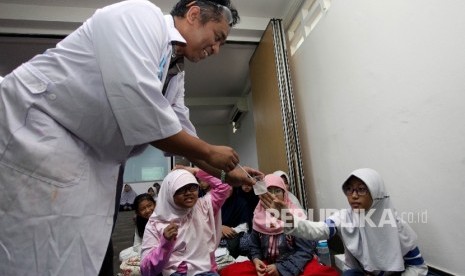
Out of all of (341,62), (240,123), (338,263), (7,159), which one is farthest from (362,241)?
(240,123)

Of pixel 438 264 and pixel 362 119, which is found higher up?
pixel 362 119

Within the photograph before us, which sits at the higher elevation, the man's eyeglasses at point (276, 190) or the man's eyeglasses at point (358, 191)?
the man's eyeglasses at point (276, 190)

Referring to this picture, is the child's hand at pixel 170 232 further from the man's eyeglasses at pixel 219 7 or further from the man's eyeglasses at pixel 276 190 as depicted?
the man's eyeglasses at pixel 219 7

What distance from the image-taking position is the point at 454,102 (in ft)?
3.86

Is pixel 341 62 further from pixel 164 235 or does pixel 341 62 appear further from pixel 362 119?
pixel 164 235

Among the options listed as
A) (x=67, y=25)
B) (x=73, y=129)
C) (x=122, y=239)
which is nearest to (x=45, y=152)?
(x=73, y=129)

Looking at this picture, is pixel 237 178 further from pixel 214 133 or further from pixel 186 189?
pixel 214 133

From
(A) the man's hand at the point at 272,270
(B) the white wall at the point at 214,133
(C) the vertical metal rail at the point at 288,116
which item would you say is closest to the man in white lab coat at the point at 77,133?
(A) the man's hand at the point at 272,270

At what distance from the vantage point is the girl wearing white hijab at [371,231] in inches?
51.6

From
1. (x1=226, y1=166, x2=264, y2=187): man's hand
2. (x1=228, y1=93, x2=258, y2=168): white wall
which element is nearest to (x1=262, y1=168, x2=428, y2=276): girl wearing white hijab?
(x1=226, y1=166, x2=264, y2=187): man's hand

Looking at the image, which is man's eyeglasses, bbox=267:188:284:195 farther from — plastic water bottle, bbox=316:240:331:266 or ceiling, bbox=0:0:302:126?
ceiling, bbox=0:0:302:126

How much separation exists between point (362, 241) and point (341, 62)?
3.77ft

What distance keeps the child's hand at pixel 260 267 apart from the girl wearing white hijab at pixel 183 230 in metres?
0.28

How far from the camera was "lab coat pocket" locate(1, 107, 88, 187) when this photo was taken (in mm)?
543
